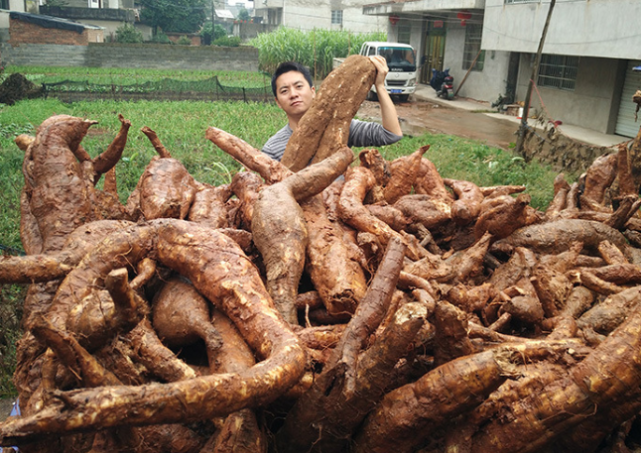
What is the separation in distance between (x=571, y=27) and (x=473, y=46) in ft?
26.4

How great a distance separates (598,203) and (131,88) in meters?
14.6

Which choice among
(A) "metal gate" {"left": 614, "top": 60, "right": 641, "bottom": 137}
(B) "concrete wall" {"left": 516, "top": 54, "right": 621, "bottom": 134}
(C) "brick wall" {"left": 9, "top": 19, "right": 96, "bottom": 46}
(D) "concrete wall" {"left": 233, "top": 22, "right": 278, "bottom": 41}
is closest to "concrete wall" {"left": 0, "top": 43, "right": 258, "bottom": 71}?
A: (C) "brick wall" {"left": 9, "top": 19, "right": 96, "bottom": 46}

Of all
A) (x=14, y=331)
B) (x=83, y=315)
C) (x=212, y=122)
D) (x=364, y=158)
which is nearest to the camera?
(x=83, y=315)

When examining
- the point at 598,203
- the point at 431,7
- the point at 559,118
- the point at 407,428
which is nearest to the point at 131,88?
the point at 431,7

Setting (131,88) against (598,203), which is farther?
(131,88)

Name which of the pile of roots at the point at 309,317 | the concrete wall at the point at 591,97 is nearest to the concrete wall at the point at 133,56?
the concrete wall at the point at 591,97

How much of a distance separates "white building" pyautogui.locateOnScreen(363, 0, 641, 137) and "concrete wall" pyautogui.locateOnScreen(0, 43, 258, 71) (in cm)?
845

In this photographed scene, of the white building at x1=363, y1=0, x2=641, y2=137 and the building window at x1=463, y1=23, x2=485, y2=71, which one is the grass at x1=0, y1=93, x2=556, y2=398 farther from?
the building window at x1=463, y1=23, x2=485, y2=71

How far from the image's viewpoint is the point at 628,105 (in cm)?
1241

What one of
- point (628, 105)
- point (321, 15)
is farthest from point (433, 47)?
point (321, 15)

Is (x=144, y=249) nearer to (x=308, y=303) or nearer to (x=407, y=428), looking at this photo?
(x=308, y=303)

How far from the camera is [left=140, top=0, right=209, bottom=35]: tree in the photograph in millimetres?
36553

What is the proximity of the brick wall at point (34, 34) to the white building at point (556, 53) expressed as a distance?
54.4 feet

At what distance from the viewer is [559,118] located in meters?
15.0
